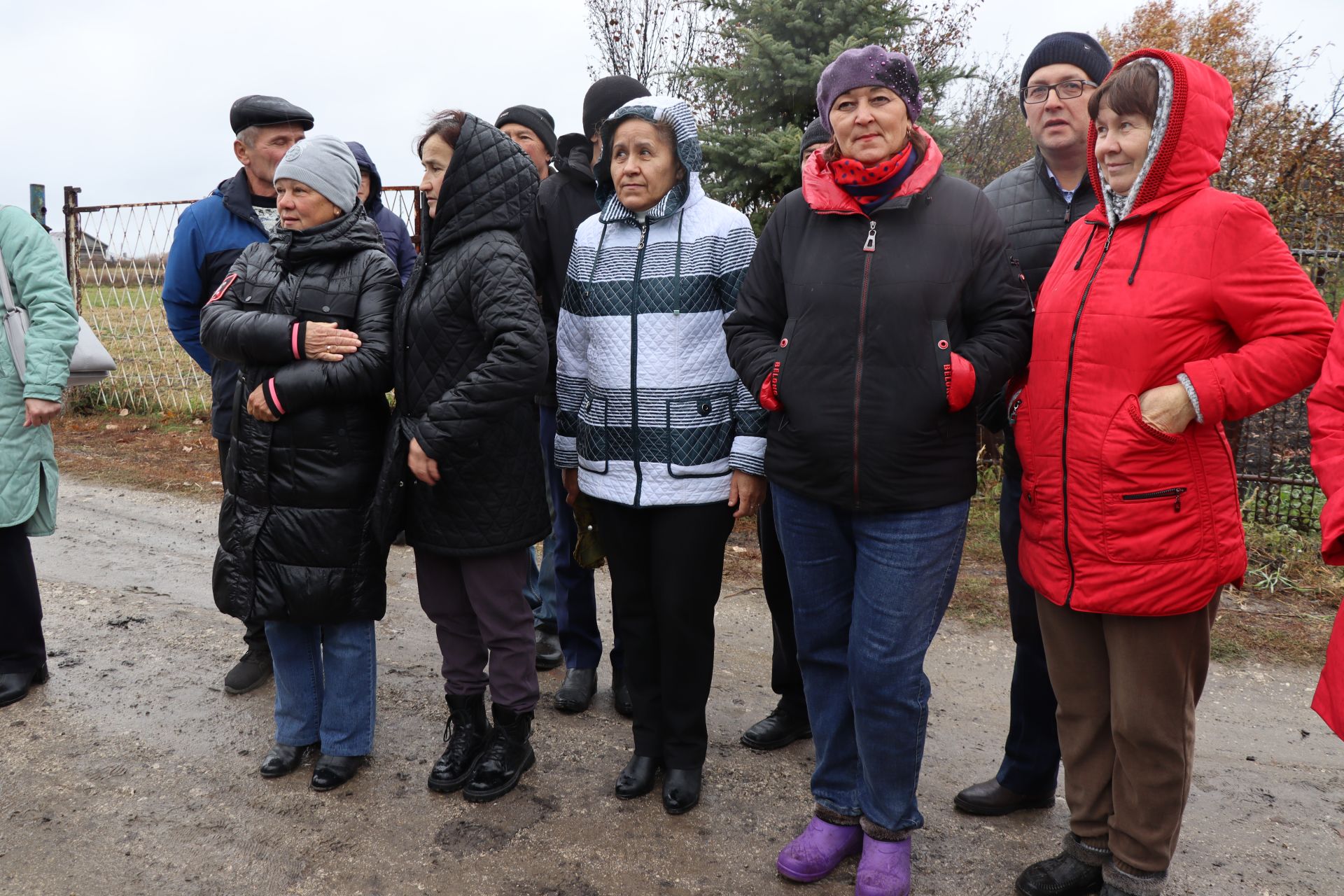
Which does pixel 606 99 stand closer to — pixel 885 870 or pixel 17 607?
pixel 885 870

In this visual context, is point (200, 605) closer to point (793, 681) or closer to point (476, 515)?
point (476, 515)

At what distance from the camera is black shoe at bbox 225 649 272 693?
13.0 feet

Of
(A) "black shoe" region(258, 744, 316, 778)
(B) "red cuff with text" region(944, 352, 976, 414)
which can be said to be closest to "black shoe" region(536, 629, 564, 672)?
(A) "black shoe" region(258, 744, 316, 778)

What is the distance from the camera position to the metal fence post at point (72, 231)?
984 cm

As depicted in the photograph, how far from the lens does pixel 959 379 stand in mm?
2426

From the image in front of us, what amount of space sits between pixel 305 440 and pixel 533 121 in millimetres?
2085

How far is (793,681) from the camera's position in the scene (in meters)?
3.56

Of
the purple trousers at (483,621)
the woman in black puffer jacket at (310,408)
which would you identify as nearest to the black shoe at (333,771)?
the woman in black puffer jacket at (310,408)

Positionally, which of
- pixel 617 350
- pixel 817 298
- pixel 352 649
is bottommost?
pixel 352 649

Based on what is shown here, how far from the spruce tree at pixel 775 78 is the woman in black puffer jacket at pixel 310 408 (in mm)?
3267

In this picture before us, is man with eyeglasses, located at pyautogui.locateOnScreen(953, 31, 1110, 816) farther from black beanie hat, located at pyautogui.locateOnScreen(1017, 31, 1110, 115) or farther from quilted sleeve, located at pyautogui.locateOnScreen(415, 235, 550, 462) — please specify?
quilted sleeve, located at pyautogui.locateOnScreen(415, 235, 550, 462)

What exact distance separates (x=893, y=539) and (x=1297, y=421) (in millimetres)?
5065

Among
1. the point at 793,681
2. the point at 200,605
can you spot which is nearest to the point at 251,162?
the point at 200,605

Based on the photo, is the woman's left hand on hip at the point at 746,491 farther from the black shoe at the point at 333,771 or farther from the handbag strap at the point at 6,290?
the handbag strap at the point at 6,290
